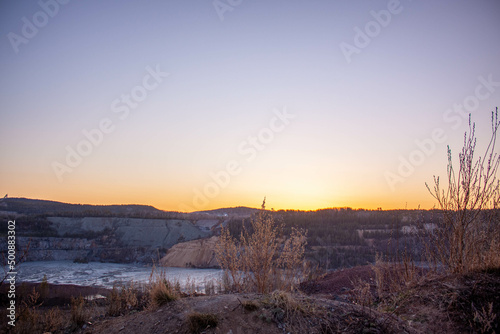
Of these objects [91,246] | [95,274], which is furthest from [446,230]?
[91,246]

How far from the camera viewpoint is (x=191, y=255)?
61.7 ft

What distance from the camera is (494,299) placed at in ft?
11.5

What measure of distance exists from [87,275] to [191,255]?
6.32m

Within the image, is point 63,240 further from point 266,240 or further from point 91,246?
point 266,240

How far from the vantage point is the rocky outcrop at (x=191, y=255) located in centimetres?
1812

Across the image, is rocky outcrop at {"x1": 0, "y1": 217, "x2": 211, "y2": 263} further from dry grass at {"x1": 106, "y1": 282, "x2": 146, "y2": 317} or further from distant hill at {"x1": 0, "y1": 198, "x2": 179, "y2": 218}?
dry grass at {"x1": 106, "y1": 282, "x2": 146, "y2": 317}

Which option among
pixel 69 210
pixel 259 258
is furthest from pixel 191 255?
pixel 69 210

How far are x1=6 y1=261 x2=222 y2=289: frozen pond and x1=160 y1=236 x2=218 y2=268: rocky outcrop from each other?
195cm

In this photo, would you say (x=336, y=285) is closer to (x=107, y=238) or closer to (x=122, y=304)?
(x=122, y=304)

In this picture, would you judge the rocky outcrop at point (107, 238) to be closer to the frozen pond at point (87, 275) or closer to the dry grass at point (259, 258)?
the frozen pond at point (87, 275)

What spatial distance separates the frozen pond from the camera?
12.3 m

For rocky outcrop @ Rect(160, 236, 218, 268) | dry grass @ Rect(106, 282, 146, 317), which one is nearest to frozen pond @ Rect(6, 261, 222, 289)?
rocky outcrop @ Rect(160, 236, 218, 268)

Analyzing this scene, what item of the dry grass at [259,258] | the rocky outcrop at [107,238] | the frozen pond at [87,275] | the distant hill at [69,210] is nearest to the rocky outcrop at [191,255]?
the rocky outcrop at [107,238]

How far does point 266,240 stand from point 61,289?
954 cm
